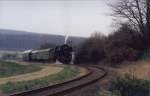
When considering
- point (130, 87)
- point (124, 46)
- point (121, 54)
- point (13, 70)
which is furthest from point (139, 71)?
point (124, 46)

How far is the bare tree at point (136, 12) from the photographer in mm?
47809

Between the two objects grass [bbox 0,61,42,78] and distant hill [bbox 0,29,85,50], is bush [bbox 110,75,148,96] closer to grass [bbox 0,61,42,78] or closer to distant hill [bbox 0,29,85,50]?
grass [bbox 0,61,42,78]

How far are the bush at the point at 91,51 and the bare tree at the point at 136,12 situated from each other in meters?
8.40

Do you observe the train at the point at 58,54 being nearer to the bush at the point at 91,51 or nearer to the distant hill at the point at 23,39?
the bush at the point at 91,51

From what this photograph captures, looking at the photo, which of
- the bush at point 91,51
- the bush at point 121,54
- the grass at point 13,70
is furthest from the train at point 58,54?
the grass at point 13,70

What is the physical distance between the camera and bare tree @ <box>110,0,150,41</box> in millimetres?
47809

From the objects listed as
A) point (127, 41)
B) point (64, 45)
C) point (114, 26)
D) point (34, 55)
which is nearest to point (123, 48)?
point (127, 41)

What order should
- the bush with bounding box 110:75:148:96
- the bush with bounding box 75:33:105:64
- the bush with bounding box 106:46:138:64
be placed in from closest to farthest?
the bush with bounding box 110:75:148:96, the bush with bounding box 106:46:138:64, the bush with bounding box 75:33:105:64

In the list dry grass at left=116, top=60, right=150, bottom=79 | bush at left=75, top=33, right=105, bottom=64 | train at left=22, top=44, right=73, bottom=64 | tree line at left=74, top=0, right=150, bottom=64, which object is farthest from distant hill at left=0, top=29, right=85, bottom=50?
dry grass at left=116, top=60, right=150, bottom=79

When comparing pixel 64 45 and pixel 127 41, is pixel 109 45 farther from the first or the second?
pixel 64 45

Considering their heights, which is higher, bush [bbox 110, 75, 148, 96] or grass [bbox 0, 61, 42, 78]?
bush [bbox 110, 75, 148, 96]

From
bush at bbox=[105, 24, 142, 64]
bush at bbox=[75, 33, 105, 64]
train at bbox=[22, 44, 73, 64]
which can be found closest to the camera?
bush at bbox=[105, 24, 142, 64]

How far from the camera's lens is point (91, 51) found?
2392 inches

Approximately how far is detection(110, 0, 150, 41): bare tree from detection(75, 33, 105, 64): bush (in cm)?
840
